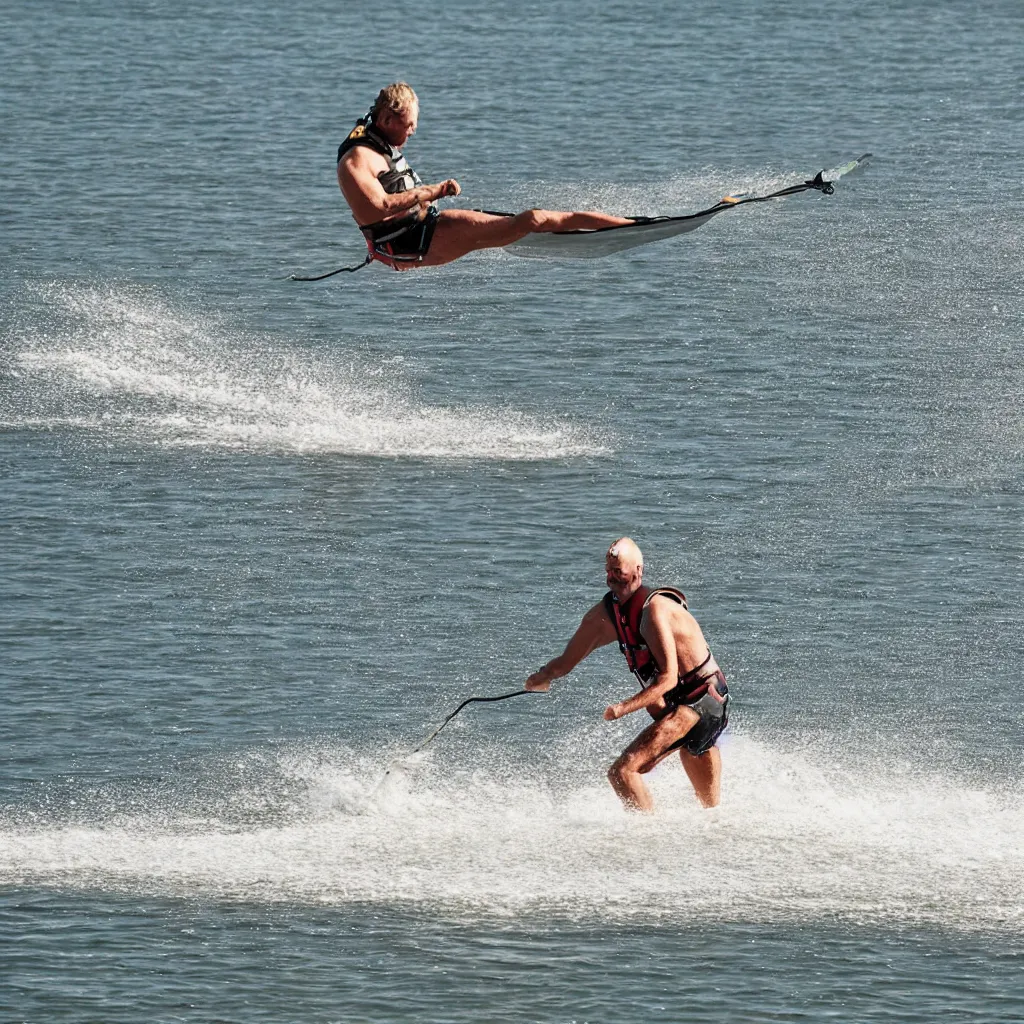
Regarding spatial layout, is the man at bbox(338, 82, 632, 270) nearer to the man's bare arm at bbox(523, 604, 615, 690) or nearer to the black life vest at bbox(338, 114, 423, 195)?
the black life vest at bbox(338, 114, 423, 195)

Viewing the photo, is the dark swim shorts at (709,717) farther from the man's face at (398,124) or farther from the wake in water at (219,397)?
the wake in water at (219,397)

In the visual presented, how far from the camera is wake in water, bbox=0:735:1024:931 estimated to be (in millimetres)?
19266

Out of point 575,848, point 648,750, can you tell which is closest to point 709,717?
point 648,750

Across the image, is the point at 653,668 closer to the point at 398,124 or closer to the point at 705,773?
the point at 705,773

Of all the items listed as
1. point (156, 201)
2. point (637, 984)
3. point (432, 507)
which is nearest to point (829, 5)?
point (156, 201)

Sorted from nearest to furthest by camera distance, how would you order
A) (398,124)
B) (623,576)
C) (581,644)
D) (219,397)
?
(623,576) < (581,644) < (398,124) < (219,397)

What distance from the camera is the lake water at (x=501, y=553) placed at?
61.9 ft

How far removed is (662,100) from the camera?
174ft

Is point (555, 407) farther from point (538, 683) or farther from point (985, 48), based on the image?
point (985, 48)

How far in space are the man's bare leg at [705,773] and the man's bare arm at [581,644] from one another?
1.44 metres

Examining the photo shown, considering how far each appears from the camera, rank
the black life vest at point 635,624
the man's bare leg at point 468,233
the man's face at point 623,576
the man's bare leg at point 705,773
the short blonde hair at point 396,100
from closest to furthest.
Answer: the man's face at point 623,576, the black life vest at point 635,624, the short blonde hair at point 396,100, the man's bare leg at point 468,233, the man's bare leg at point 705,773

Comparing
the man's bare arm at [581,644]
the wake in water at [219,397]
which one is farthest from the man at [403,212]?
the wake in water at [219,397]

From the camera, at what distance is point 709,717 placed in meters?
19.6

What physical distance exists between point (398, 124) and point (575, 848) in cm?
564
